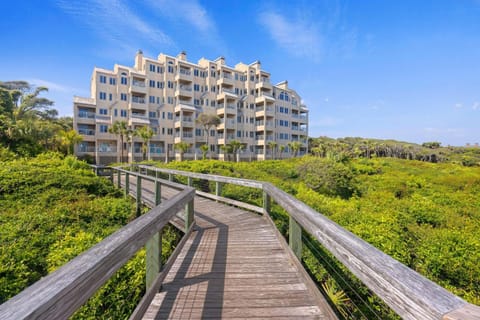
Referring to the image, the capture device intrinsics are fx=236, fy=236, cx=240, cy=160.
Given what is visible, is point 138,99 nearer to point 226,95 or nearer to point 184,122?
point 184,122

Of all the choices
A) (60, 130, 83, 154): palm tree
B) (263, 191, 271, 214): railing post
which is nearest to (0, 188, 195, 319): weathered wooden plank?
(263, 191, 271, 214): railing post

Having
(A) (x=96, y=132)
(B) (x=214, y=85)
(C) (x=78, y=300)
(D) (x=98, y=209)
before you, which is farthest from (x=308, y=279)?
(B) (x=214, y=85)

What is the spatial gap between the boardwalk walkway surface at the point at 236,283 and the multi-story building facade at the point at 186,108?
32454 mm

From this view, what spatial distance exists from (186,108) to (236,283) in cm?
3612

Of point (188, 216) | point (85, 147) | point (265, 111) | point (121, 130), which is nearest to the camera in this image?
point (188, 216)

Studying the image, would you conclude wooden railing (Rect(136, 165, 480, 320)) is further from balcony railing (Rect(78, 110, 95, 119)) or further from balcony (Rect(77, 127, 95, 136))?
balcony railing (Rect(78, 110, 95, 119))

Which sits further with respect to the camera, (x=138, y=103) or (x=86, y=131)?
(x=138, y=103)

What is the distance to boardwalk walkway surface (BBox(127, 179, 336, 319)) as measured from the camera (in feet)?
7.67

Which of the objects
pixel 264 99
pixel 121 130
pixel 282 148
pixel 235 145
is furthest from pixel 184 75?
pixel 282 148

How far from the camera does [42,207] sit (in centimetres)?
789

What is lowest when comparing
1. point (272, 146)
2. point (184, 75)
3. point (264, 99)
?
point (272, 146)

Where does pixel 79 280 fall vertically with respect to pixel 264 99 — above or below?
below

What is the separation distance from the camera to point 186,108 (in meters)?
36.7

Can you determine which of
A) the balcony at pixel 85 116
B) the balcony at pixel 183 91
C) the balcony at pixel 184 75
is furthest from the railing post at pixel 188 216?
the balcony at pixel 184 75
